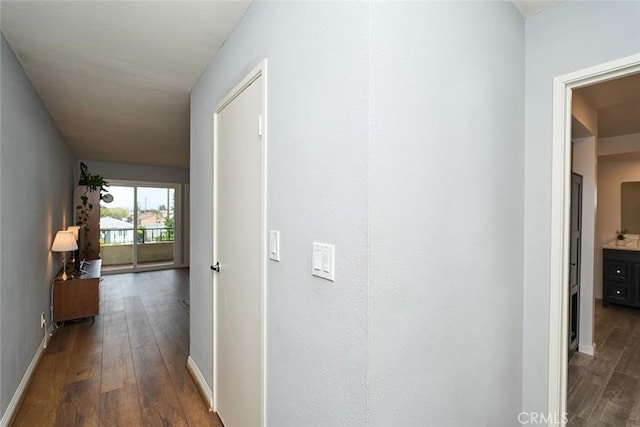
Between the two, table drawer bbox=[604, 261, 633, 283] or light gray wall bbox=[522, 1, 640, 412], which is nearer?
light gray wall bbox=[522, 1, 640, 412]

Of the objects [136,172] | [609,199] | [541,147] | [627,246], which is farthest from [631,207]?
[136,172]

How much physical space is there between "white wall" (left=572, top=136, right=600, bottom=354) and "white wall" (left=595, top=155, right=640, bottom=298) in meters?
2.49

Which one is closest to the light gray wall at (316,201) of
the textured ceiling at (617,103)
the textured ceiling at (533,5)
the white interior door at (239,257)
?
the white interior door at (239,257)

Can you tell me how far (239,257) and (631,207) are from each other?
20.1 feet

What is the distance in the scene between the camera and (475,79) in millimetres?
1339

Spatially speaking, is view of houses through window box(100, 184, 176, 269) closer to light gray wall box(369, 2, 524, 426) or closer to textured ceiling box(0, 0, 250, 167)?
textured ceiling box(0, 0, 250, 167)

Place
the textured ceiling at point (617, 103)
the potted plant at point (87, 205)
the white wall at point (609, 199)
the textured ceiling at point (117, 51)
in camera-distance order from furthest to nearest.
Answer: the potted plant at point (87, 205) → the white wall at point (609, 199) → the textured ceiling at point (617, 103) → the textured ceiling at point (117, 51)

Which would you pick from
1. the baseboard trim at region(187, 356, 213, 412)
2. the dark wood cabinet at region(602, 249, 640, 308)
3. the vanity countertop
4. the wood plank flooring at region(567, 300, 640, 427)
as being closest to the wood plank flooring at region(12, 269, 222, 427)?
the baseboard trim at region(187, 356, 213, 412)

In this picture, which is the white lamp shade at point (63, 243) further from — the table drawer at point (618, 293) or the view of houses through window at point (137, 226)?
the table drawer at point (618, 293)

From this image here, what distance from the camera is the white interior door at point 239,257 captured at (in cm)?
155

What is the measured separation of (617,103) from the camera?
283 cm

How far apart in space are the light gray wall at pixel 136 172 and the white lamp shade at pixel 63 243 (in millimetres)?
3658

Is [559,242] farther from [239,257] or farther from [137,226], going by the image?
[137,226]

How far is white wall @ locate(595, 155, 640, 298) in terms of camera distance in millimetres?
4878
